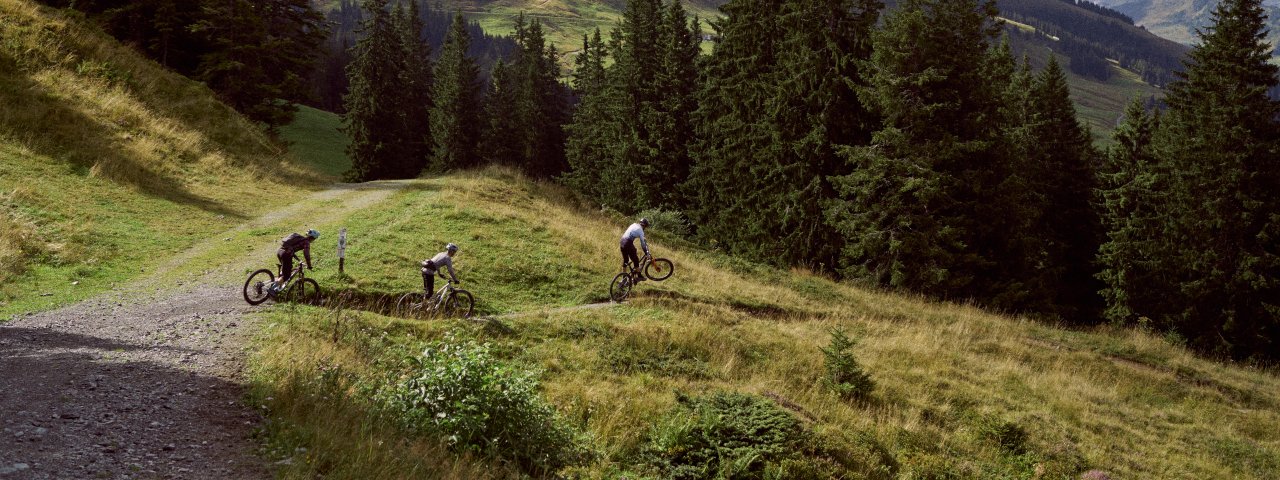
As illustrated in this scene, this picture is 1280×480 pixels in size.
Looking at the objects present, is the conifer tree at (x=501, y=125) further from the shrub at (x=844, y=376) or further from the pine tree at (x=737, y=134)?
the shrub at (x=844, y=376)

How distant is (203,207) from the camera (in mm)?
20250

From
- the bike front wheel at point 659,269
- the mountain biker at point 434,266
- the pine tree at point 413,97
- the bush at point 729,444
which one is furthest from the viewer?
the pine tree at point 413,97

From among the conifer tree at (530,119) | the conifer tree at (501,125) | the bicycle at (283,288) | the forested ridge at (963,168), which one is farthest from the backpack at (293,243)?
the conifer tree at (530,119)

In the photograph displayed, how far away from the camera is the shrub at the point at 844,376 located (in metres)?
13.1

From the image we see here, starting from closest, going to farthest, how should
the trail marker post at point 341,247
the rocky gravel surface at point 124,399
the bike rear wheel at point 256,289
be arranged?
the rocky gravel surface at point 124,399, the bike rear wheel at point 256,289, the trail marker post at point 341,247

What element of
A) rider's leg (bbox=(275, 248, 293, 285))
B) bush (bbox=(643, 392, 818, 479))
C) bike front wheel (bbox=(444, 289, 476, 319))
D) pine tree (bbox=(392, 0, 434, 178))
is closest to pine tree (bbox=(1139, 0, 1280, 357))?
bush (bbox=(643, 392, 818, 479))

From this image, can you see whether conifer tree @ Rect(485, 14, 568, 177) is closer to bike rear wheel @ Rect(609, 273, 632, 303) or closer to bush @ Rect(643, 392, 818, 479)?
bike rear wheel @ Rect(609, 273, 632, 303)

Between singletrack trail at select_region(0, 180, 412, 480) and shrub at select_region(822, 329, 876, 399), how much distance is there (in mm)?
9975

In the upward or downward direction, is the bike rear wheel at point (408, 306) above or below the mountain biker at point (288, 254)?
below

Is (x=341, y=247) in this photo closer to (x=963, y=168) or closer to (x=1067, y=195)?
(x=963, y=168)

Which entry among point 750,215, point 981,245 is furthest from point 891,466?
point 750,215

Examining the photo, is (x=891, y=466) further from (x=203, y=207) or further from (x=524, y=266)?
(x=203, y=207)

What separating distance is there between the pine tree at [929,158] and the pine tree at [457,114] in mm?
38458

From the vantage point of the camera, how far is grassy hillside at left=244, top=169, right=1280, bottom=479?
7801 mm
